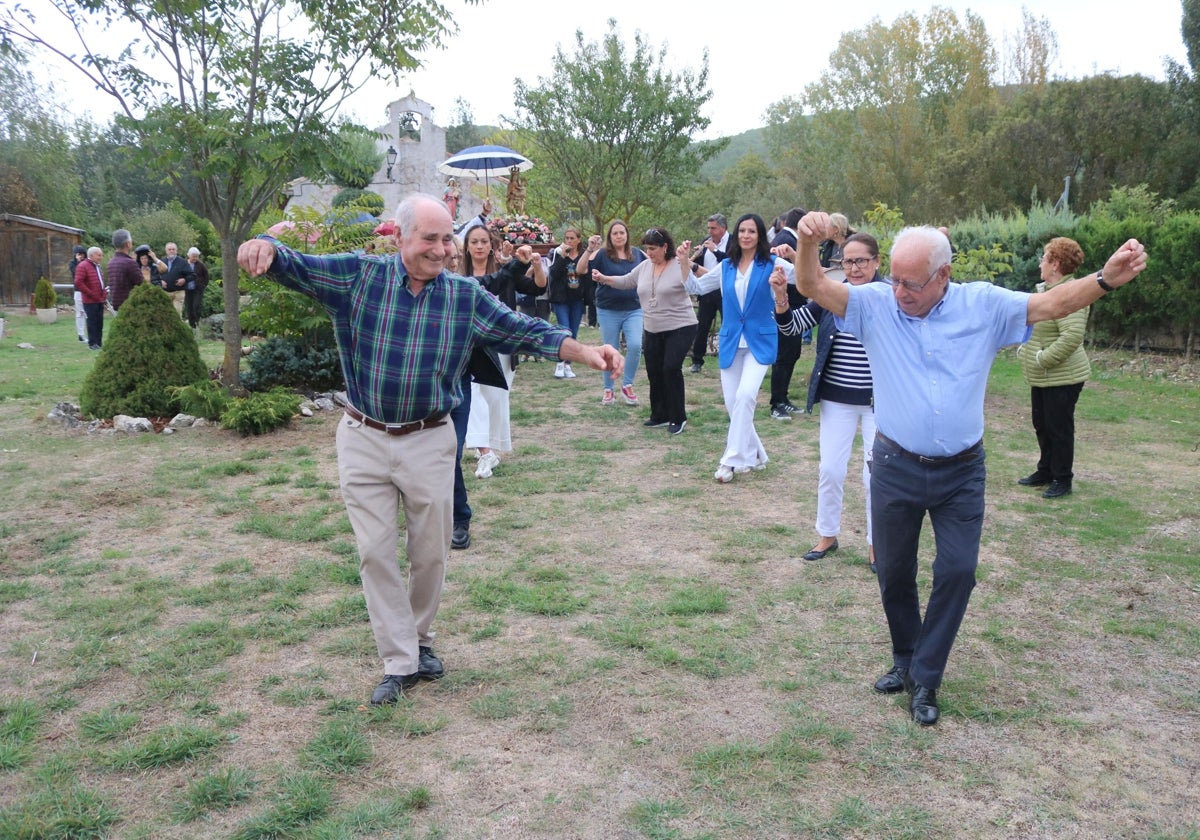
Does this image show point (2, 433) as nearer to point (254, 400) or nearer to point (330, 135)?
point (254, 400)

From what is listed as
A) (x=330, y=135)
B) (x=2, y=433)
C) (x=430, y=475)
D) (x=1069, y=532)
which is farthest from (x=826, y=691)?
(x=2, y=433)

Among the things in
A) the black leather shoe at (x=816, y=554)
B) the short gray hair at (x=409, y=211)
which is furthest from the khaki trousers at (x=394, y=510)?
the black leather shoe at (x=816, y=554)

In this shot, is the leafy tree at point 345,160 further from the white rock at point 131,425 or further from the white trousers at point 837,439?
the white trousers at point 837,439

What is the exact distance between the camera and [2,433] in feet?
31.5

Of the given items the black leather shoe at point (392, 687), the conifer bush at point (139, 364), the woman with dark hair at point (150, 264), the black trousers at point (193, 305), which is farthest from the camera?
the black trousers at point (193, 305)

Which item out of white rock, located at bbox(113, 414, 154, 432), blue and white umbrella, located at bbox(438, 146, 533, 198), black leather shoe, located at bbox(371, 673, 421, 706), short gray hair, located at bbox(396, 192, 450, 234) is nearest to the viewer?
short gray hair, located at bbox(396, 192, 450, 234)

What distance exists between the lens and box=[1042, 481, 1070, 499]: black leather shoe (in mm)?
7289

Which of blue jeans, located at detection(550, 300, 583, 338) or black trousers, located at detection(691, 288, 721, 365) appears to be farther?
blue jeans, located at detection(550, 300, 583, 338)

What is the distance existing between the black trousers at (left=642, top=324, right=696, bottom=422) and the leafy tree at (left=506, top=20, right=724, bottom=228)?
14308 millimetres

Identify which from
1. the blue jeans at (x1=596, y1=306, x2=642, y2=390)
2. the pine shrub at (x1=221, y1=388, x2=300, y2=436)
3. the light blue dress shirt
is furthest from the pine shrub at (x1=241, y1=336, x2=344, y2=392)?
the light blue dress shirt

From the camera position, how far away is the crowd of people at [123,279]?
49.5 ft

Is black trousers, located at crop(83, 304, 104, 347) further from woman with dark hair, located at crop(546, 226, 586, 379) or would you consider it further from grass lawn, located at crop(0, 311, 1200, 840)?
grass lawn, located at crop(0, 311, 1200, 840)

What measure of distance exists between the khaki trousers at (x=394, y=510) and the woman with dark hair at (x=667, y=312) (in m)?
5.47

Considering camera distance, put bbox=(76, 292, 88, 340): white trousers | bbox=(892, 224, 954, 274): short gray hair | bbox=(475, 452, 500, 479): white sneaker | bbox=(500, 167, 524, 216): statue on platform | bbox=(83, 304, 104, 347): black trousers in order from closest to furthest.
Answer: bbox=(892, 224, 954, 274): short gray hair
bbox=(475, 452, 500, 479): white sneaker
bbox=(83, 304, 104, 347): black trousers
bbox=(76, 292, 88, 340): white trousers
bbox=(500, 167, 524, 216): statue on platform
